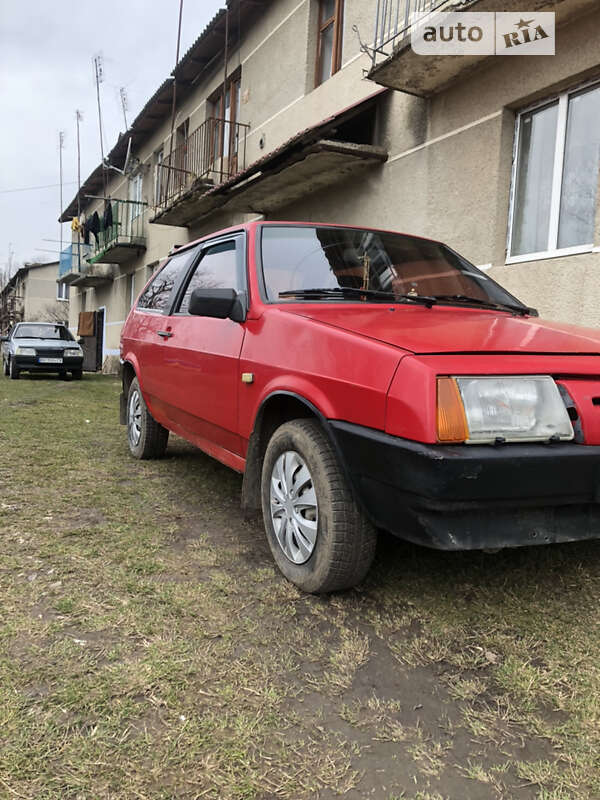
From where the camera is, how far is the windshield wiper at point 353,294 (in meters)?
3.01

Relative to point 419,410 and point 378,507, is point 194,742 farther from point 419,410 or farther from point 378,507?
point 419,410

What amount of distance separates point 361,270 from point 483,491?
5.51 ft

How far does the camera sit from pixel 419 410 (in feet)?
6.44

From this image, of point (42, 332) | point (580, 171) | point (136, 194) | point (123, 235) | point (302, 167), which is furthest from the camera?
point (136, 194)

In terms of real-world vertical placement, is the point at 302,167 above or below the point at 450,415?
above

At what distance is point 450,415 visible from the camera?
195 centimetres

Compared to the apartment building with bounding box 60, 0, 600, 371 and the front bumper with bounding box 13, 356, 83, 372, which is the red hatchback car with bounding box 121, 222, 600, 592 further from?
the front bumper with bounding box 13, 356, 83, 372

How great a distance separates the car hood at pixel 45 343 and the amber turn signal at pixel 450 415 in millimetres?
14482

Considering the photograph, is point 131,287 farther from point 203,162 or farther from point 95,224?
point 203,162

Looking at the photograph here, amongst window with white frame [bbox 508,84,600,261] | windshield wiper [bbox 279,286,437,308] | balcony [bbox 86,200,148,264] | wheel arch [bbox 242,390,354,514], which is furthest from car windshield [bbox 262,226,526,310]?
balcony [bbox 86,200,148,264]

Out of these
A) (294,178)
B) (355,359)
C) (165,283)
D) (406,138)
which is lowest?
(355,359)

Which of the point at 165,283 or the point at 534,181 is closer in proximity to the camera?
the point at 165,283

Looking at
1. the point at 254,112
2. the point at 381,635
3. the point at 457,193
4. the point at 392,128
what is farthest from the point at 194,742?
the point at 254,112

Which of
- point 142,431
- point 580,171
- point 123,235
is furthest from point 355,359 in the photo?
point 123,235
